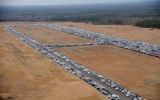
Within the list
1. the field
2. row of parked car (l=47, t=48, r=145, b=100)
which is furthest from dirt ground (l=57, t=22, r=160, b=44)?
row of parked car (l=47, t=48, r=145, b=100)

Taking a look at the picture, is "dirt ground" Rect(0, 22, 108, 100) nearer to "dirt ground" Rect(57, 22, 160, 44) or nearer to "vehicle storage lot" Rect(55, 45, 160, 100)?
"vehicle storage lot" Rect(55, 45, 160, 100)

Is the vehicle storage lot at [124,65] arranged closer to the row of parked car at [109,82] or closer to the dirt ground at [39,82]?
the row of parked car at [109,82]

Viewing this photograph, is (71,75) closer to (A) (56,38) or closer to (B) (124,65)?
(B) (124,65)

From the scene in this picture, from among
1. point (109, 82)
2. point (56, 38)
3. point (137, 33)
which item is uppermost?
point (109, 82)

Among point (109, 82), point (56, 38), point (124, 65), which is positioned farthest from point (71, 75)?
point (56, 38)

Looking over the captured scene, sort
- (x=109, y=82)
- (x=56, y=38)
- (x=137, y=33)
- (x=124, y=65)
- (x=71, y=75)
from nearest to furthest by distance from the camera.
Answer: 1. (x=109, y=82)
2. (x=71, y=75)
3. (x=124, y=65)
4. (x=56, y=38)
5. (x=137, y=33)

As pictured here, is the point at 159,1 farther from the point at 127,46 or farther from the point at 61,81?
the point at 127,46
